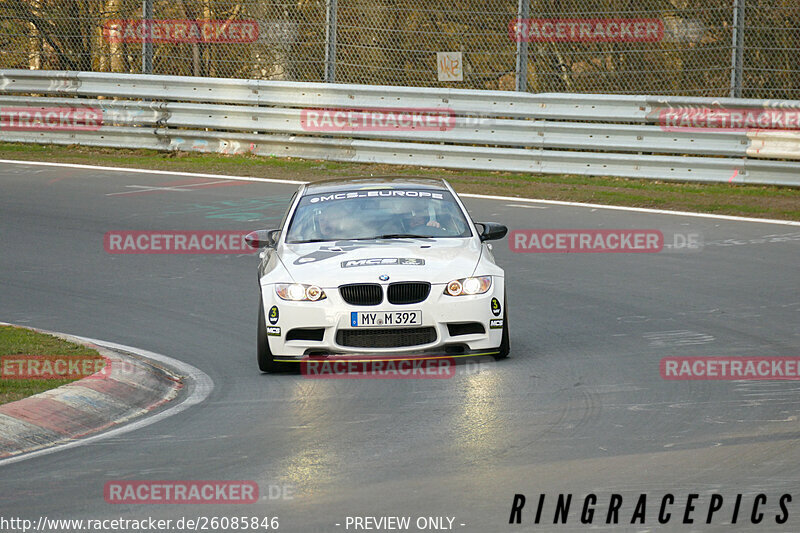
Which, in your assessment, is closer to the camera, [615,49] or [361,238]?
[361,238]

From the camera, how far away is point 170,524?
5.90 m

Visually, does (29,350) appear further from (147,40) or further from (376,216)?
(147,40)

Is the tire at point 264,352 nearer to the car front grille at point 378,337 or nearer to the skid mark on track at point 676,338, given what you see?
the car front grille at point 378,337

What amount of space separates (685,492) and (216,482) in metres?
2.32

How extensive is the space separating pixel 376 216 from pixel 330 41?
36.1 feet

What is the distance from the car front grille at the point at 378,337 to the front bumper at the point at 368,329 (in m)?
0.02

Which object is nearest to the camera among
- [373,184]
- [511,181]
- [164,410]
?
[164,410]

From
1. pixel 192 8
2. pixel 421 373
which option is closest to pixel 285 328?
pixel 421 373

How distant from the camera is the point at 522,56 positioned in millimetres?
19969

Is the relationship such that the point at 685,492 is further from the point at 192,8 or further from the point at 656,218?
the point at 192,8

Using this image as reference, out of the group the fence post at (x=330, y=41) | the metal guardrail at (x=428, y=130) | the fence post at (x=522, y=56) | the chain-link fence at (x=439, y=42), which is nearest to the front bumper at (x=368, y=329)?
the metal guardrail at (x=428, y=130)

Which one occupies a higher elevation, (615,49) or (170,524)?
(615,49)

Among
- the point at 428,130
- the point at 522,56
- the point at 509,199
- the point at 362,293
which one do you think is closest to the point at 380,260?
the point at 362,293

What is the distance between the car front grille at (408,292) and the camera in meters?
9.38
